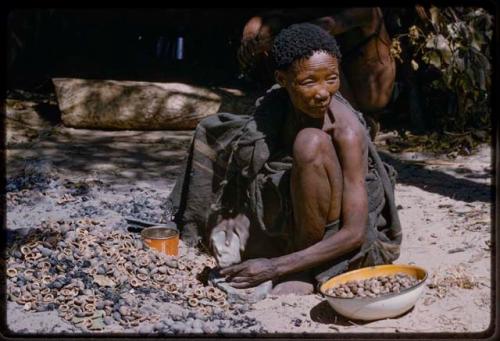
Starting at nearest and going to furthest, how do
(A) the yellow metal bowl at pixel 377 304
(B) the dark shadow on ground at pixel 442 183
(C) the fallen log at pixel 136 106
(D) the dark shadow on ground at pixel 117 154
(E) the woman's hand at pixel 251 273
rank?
(A) the yellow metal bowl at pixel 377 304 → (E) the woman's hand at pixel 251 273 → (B) the dark shadow on ground at pixel 442 183 → (D) the dark shadow on ground at pixel 117 154 → (C) the fallen log at pixel 136 106

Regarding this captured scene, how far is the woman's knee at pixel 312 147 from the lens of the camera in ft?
11.2

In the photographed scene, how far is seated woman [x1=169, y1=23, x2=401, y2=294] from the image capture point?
11.2 ft

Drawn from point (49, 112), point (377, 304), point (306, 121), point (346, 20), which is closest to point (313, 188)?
point (306, 121)

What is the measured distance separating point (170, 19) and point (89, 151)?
3.77 m

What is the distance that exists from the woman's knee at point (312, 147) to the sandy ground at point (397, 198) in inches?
26.6

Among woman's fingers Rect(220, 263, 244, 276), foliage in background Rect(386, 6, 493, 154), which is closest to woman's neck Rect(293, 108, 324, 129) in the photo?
woman's fingers Rect(220, 263, 244, 276)

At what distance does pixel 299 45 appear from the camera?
334 cm

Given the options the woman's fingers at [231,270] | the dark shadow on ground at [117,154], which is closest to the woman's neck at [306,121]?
the woman's fingers at [231,270]

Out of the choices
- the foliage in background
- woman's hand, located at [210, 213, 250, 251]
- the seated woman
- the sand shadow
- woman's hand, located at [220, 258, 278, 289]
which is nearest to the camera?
the sand shadow

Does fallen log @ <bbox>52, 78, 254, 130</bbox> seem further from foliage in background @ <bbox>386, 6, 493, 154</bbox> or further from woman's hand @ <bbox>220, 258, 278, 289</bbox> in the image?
woman's hand @ <bbox>220, 258, 278, 289</bbox>

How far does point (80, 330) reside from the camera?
3.21 m

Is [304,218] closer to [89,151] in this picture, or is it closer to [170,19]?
[89,151]

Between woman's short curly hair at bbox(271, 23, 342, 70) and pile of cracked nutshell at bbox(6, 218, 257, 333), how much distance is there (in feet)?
3.80

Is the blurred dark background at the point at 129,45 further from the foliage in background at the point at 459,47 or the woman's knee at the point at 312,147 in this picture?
the woman's knee at the point at 312,147
